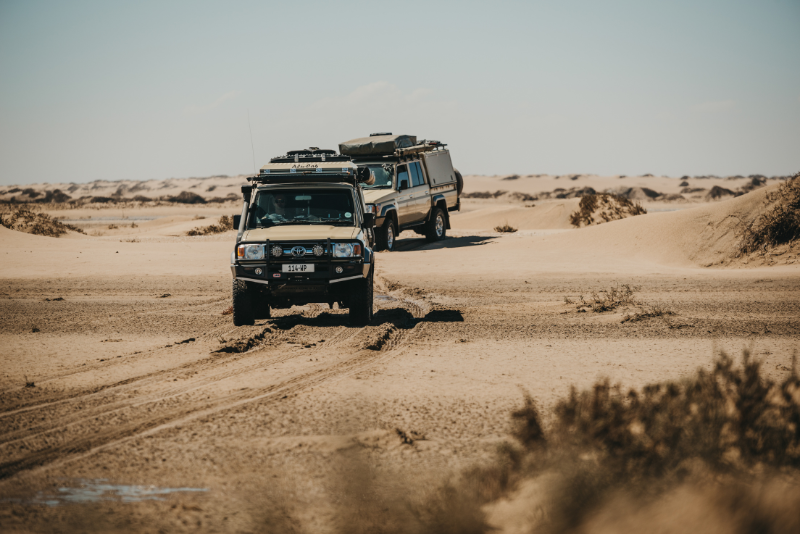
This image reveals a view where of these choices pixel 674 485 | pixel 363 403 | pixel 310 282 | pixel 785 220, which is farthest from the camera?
pixel 785 220

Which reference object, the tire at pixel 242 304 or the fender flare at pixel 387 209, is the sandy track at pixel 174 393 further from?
the fender flare at pixel 387 209

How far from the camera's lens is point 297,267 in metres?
9.74

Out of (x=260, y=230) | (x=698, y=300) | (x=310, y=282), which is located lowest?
(x=698, y=300)

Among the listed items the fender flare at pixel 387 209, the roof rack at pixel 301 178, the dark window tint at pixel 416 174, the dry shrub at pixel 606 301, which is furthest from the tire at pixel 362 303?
the dark window tint at pixel 416 174

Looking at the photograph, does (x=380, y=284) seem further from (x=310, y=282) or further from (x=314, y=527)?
(x=314, y=527)

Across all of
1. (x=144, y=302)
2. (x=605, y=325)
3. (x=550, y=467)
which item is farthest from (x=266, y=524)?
(x=144, y=302)

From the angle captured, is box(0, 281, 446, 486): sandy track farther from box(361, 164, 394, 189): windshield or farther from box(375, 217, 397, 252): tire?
box(361, 164, 394, 189): windshield

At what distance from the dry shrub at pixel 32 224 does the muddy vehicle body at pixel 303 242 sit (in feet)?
74.3

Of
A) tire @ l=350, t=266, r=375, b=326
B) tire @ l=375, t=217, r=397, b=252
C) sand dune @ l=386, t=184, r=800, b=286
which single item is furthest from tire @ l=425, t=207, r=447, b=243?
tire @ l=350, t=266, r=375, b=326

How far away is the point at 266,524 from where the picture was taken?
3.84 meters

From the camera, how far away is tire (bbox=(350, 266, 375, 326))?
10109 millimetres

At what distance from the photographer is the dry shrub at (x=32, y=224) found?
2988cm

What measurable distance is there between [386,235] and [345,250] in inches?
454

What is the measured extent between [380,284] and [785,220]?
10.8 metres
